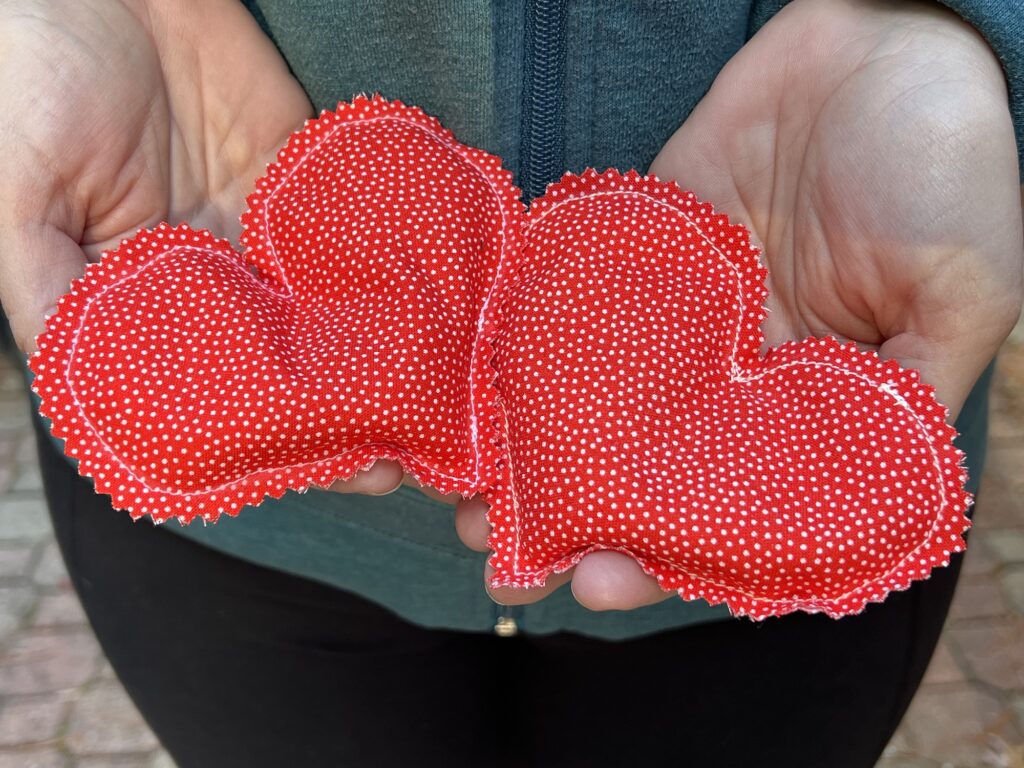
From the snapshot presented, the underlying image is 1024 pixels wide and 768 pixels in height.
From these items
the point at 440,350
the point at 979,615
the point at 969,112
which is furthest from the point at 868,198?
the point at 979,615

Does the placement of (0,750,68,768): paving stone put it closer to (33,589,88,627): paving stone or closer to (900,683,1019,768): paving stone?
(33,589,88,627): paving stone

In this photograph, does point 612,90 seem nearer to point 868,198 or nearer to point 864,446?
point 868,198

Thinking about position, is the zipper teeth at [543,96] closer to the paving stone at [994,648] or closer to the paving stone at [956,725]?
the paving stone at [956,725]

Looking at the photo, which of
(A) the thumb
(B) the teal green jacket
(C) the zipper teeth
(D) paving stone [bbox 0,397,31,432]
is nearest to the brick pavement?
(D) paving stone [bbox 0,397,31,432]

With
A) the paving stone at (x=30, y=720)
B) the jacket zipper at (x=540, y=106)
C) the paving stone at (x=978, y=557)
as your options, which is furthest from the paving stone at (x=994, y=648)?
the paving stone at (x=30, y=720)

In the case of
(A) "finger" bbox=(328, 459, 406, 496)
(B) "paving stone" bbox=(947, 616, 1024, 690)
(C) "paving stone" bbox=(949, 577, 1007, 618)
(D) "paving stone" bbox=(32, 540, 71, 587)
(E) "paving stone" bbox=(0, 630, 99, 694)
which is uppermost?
(A) "finger" bbox=(328, 459, 406, 496)
